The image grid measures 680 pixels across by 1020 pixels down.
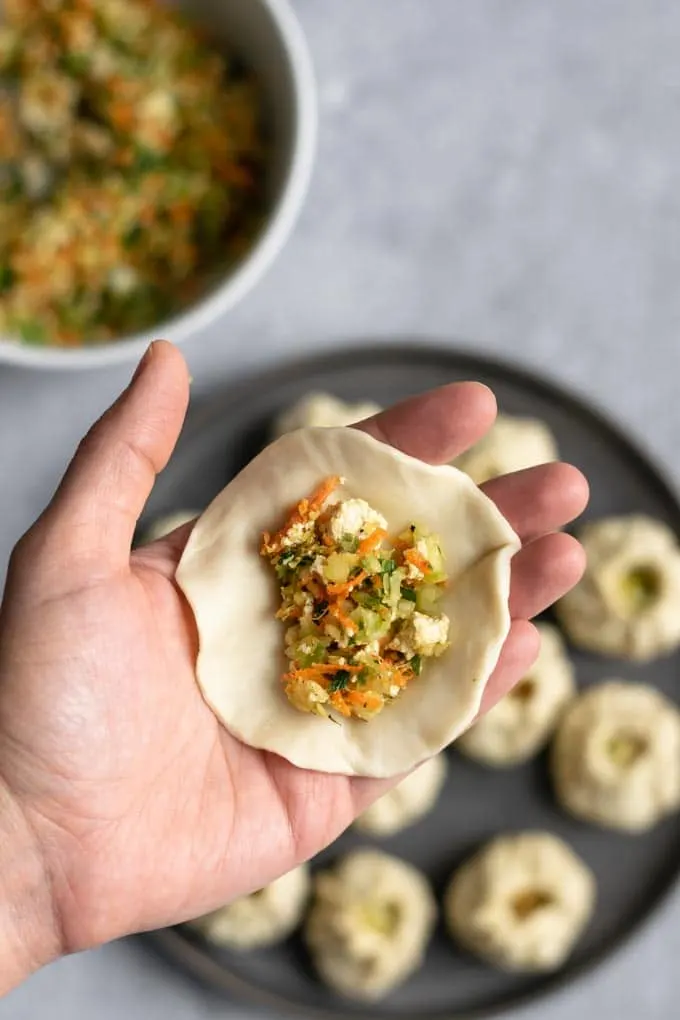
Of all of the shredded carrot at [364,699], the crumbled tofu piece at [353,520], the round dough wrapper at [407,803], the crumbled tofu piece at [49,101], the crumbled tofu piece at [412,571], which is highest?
the crumbled tofu piece at [49,101]

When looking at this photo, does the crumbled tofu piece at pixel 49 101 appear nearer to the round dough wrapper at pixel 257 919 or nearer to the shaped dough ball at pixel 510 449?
the shaped dough ball at pixel 510 449

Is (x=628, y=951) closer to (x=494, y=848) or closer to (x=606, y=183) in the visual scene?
(x=494, y=848)

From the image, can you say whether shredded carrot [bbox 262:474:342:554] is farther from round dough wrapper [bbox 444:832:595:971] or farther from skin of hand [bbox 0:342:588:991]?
round dough wrapper [bbox 444:832:595:971]

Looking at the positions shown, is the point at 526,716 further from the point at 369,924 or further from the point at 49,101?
the point at 49,101

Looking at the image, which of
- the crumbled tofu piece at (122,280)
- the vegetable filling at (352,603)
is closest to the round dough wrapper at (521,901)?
the vegetable filling at (352,603)

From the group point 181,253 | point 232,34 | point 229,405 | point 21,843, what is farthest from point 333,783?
point 232,34

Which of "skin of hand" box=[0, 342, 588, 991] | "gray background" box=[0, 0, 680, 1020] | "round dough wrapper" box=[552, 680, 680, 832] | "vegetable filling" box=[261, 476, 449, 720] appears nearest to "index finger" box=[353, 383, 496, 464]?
"skin of hand" box=[0, 342, 588, 991]
